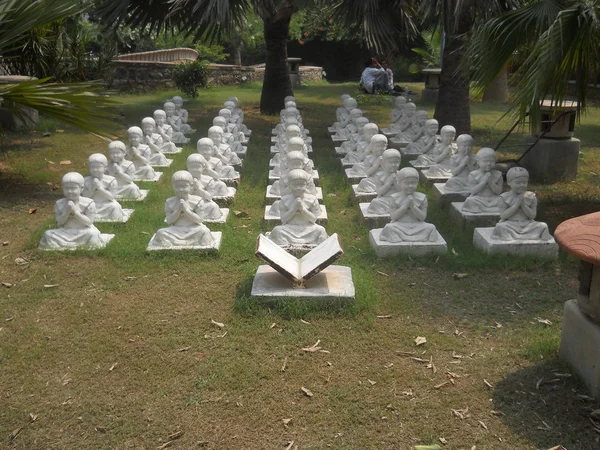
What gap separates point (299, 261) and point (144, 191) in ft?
12.0

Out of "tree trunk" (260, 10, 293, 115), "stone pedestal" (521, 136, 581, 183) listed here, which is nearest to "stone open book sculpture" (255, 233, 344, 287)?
"stone pedestal" (521, 136, 581, 183)

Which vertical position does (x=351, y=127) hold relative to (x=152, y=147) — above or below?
above

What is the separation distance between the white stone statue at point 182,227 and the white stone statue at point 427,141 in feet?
17.0

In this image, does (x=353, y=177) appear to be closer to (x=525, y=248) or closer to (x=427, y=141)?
(x=427, y=141)

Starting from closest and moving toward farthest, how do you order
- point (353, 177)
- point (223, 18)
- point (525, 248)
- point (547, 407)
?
1. point (547, 407)
2. point (525, 248)
3. point (353, 177)
4. point (223, 18)

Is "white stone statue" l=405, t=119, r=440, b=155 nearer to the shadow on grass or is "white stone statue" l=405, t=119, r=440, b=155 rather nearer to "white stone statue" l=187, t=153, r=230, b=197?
"white stone statue" l=187, t=153, r=230, b=197

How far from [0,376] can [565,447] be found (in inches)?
142

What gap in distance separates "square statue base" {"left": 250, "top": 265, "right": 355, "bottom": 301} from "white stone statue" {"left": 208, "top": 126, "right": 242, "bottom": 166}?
402 cm

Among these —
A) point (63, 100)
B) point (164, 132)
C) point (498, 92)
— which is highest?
point (63, 100)

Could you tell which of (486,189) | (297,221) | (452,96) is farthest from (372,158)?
(452,96)

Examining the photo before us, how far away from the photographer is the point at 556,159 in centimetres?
924

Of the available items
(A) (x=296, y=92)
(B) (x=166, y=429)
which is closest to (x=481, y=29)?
(B) (x=166, y=429)

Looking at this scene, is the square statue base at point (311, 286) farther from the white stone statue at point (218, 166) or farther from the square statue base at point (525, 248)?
the white stone statue at point (218, 166)

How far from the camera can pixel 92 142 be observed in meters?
11.7
